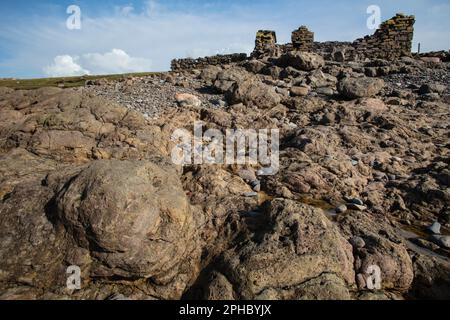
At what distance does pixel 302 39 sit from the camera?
2767 cm

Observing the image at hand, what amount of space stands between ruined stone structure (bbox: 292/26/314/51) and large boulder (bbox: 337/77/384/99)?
12874 millimetres

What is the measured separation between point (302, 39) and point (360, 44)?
497 cm

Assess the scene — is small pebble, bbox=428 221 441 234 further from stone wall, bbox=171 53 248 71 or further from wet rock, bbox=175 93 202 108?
stone wall, bbox=171 53 248 71

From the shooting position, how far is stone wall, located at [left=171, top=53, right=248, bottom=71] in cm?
2825

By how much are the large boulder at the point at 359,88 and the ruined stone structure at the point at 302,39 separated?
12.9 m

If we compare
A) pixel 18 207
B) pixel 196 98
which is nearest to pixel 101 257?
pixel 18 207

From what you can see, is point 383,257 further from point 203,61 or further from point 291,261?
point 203,61

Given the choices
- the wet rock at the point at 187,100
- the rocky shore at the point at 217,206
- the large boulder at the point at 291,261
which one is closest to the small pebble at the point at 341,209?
the rocky shore at the point at 217,206

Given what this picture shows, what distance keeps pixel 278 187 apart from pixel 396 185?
11.4ft

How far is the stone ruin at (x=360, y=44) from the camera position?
957 inches

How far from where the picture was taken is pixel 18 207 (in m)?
5.51

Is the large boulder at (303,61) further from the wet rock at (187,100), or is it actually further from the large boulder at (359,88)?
the wet rock at (187,100)

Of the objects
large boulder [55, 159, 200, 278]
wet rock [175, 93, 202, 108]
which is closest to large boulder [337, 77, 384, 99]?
wet rock [175, 93, 202, 108]

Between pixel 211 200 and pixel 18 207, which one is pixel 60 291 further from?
pixel 211 200
